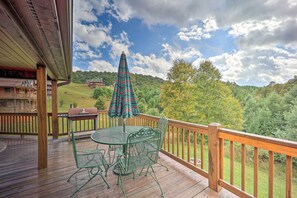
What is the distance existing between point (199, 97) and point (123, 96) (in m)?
11.9

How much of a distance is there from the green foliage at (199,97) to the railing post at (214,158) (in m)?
10.7

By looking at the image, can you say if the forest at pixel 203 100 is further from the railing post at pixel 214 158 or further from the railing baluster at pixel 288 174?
the railing baluster at pixel 288 174

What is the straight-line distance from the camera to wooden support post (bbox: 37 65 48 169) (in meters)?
3.34

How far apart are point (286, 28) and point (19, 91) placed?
67.5ft

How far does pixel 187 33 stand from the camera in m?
17.1

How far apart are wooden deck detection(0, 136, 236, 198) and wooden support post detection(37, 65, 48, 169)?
0.84ft

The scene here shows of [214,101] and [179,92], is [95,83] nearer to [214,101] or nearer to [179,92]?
[179,92]

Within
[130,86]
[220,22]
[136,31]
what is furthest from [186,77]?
[130,86]

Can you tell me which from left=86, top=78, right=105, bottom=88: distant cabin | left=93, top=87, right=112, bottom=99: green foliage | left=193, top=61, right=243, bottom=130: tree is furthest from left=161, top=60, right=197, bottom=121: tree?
left=86, top=78, right=105, bottom=88: distant cabin

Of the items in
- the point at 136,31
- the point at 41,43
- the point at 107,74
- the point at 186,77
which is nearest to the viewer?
the point at 41,43

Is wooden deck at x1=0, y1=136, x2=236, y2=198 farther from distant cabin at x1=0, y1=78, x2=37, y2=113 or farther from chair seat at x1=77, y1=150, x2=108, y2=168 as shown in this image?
distant cabin at x1=0, y1=78, x2=37, y2=113

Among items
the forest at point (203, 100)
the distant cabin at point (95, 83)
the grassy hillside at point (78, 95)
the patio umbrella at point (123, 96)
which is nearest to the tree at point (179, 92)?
the forest at point (203, 100)

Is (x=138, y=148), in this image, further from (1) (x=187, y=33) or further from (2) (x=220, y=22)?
(1) (x=187, y=33)

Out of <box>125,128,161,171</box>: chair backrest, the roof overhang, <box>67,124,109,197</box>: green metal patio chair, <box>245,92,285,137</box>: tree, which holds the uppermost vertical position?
the roof overhang
